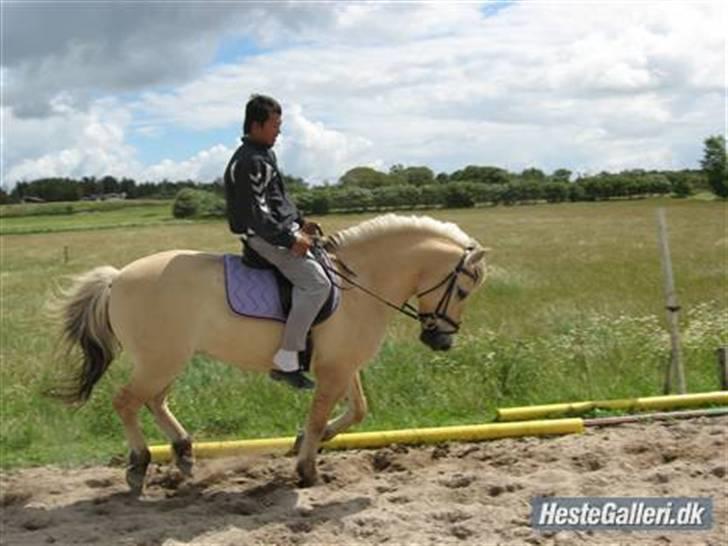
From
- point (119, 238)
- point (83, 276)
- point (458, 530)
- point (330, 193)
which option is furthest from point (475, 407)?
point (119, 238)

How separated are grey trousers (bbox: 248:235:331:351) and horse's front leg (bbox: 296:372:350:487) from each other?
43cm

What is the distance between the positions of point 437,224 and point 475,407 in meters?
2.72

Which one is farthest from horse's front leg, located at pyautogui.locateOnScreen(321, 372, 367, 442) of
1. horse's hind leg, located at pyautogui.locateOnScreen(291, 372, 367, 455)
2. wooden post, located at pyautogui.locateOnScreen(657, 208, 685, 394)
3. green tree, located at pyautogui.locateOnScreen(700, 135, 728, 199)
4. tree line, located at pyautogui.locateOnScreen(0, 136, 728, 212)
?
green tree, located at pyautogui.locateOnScreen(700, 135, 728, 199)

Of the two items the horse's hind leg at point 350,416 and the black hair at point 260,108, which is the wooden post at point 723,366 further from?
the black hair at point 260,108

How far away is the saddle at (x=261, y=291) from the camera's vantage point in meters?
5.94

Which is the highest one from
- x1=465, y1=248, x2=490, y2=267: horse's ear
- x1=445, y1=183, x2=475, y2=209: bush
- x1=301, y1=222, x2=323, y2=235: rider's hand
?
x1=445, y1=183, x2=475, y2=209: bush

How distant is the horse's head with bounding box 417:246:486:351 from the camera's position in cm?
626

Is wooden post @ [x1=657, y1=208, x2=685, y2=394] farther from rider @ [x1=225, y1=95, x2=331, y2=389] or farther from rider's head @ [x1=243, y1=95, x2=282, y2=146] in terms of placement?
rider's head @ [x1=243, y1=95, x2=282, y2=146]

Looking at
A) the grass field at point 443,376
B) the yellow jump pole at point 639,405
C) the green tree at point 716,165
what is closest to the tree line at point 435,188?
the green tree at point 716,165

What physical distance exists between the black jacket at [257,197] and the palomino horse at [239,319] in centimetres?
51

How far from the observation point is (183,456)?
20.6 feet

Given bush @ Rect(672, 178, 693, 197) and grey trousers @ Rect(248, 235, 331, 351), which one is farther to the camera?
bush @ Rect(672, 178, 693, 197)

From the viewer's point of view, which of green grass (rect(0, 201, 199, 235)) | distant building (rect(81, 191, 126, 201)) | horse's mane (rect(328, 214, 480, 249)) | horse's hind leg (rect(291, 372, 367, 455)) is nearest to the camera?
horse's mane (rect(328, 214, 480, 249))

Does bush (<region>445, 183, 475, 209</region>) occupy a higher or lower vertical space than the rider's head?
higher
